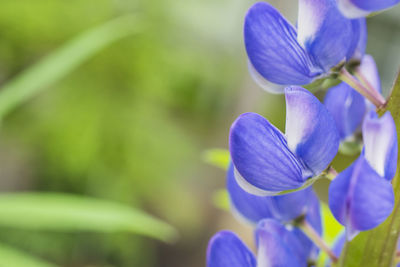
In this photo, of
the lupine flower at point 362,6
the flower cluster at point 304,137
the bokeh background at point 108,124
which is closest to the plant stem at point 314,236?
the flower cluster at point 304,137

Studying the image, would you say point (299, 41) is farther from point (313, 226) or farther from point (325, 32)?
point (313, 226)

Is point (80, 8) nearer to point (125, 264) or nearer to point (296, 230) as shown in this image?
point (125, 264)

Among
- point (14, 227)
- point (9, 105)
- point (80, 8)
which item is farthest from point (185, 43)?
point (9, 105)

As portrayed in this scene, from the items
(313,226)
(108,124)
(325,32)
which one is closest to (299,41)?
(325,32)

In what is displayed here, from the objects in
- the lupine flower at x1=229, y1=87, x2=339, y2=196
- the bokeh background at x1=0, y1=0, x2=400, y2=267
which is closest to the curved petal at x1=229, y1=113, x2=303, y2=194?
the lupine flower at x1=229, y1=87, x2=339, y2=196

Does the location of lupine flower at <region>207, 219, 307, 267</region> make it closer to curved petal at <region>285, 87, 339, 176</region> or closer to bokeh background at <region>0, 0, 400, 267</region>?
curved petal at <region>285, 87, 339, 176</region>
